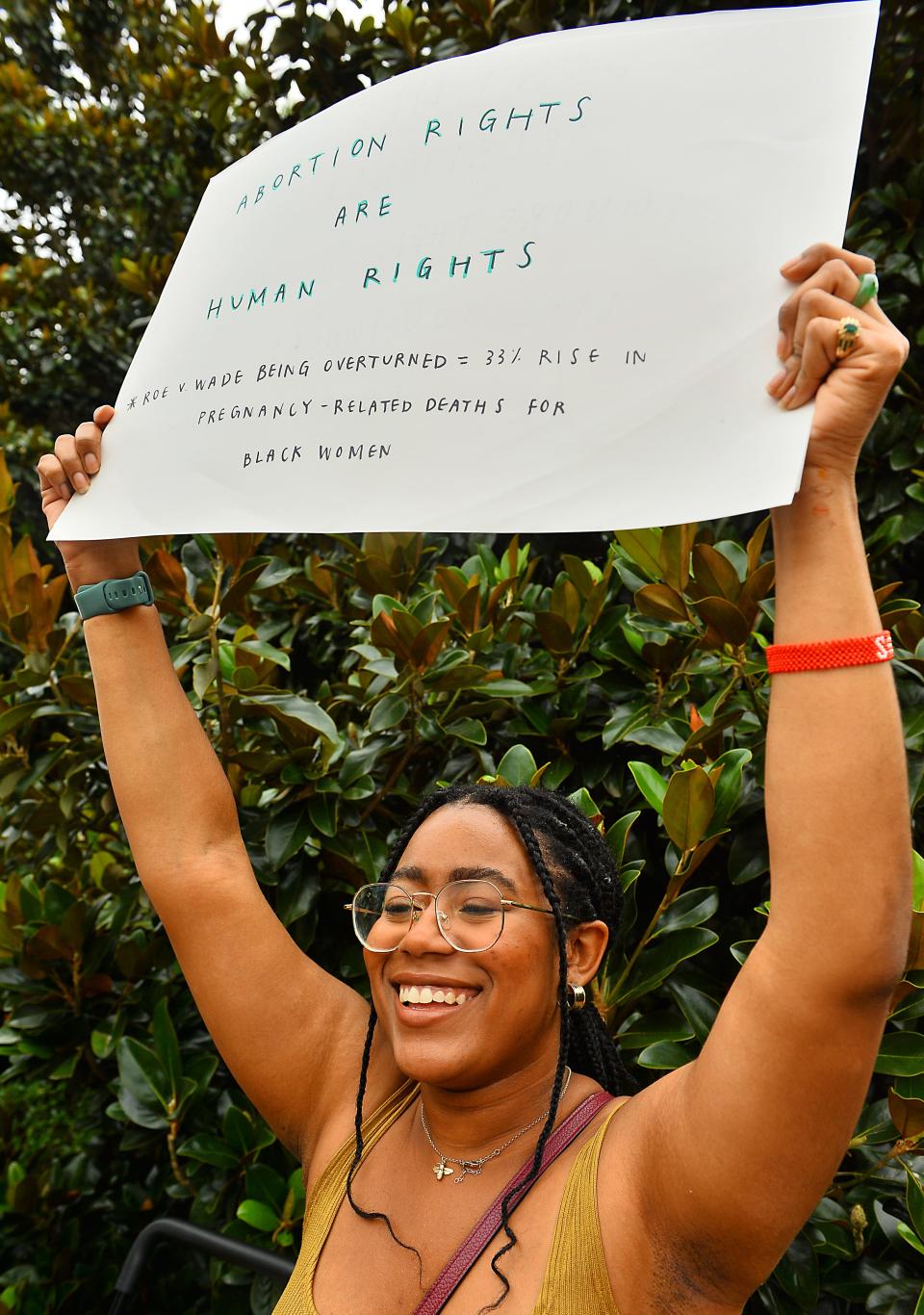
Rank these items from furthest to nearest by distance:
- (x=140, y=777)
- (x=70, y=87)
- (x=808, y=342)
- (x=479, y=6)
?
(x=70, y=87) → (x=479, y=6) → (x=140, y=777) → (x=808, y=342)

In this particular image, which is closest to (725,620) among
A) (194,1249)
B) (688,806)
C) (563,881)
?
(688,806)

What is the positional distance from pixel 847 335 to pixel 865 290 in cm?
6

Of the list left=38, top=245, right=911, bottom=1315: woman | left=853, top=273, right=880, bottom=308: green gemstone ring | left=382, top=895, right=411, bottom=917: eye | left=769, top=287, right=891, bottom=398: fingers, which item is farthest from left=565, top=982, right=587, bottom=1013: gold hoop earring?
left=853, top=273, right=880, bottom=308: green gemstone ring

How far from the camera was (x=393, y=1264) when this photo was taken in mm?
1525

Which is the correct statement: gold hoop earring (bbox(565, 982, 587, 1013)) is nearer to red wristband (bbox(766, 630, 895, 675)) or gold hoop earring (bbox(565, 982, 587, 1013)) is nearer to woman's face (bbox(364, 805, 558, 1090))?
woman's face (bbox(364, 805, 558, 1090))

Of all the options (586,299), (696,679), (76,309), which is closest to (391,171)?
(586,299)

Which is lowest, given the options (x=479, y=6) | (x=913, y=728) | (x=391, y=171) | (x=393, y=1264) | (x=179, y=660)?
(x=393, y=1264)

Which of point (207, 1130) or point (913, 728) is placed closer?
point (913, 728)

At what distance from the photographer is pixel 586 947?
1.74 meters

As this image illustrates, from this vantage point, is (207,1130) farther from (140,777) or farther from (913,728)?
(913,728)

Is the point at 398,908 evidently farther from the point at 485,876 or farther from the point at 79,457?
the point at 79,457

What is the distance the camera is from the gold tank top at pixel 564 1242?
4.43 feet

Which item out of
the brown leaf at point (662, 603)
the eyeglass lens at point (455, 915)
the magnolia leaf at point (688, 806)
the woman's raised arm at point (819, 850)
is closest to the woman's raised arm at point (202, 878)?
the eyeglass lens at point (455, 915)

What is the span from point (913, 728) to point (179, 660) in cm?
153
